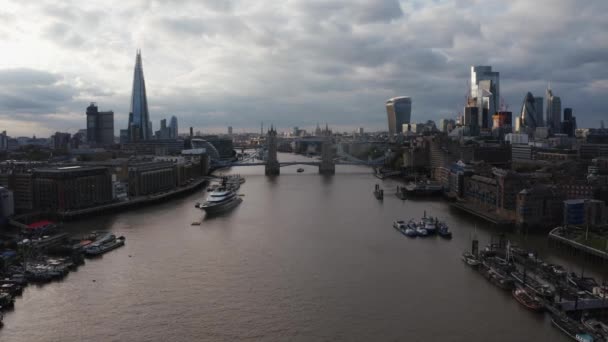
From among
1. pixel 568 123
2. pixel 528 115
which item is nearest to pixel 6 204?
pixel 568 123

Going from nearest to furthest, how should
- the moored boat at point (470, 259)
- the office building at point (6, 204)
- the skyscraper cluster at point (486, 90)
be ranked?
the moored boat at point (470, 259) → the office building at point (6, 204) → the skyscraper cluster at point (486, 90)

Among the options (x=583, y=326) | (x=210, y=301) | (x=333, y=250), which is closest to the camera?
(x=583, y=326)

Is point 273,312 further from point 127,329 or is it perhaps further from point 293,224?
point 293,224

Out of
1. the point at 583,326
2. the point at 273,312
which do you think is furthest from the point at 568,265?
the point at 273,312

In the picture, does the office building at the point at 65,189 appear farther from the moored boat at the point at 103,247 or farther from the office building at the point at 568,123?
the office building at the point at 568,123

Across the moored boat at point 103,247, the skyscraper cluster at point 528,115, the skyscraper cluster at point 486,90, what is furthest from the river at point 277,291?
the skyscraper cluster at point 486,90

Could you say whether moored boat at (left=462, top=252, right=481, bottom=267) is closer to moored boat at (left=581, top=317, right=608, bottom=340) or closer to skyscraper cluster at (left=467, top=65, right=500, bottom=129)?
moored boat at (left=581, top=317, right=608, bottom=340)
